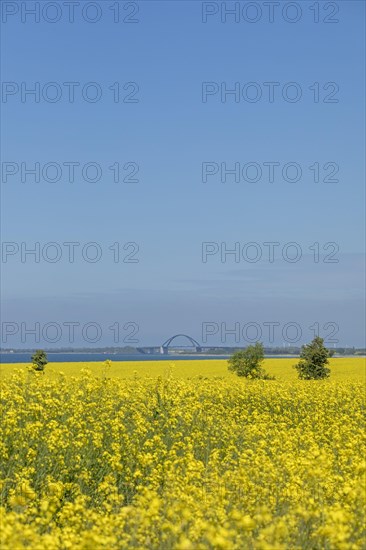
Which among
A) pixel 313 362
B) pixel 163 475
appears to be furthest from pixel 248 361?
pixel 163 475

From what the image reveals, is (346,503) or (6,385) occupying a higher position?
(6,385)

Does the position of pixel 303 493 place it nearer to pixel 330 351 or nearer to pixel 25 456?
pixel 25 456

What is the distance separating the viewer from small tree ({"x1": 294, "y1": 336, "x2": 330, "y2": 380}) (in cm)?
3962

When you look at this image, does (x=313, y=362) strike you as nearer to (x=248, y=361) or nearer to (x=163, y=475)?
(x=248, y=361)

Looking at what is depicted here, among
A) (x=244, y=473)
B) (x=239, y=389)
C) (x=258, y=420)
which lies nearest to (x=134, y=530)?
(x=244, y=473)

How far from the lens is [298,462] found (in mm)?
8727

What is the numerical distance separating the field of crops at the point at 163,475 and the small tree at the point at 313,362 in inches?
853

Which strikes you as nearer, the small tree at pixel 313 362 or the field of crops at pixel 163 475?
the field of crops at pixel 163 475

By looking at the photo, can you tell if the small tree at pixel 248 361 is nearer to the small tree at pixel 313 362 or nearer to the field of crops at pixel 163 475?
the small tree at pixel 313 362

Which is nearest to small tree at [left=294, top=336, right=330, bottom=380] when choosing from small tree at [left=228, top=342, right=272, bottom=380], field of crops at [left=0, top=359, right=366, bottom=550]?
small tree at [left=228, top=342, right=272, bottom=380]

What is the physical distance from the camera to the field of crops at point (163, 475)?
19.8ft

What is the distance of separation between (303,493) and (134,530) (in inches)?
105

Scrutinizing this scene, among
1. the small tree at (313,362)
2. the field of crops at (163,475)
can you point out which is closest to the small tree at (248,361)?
the small tree at (313,362)

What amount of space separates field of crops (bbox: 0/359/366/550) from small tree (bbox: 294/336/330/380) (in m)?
21.7
